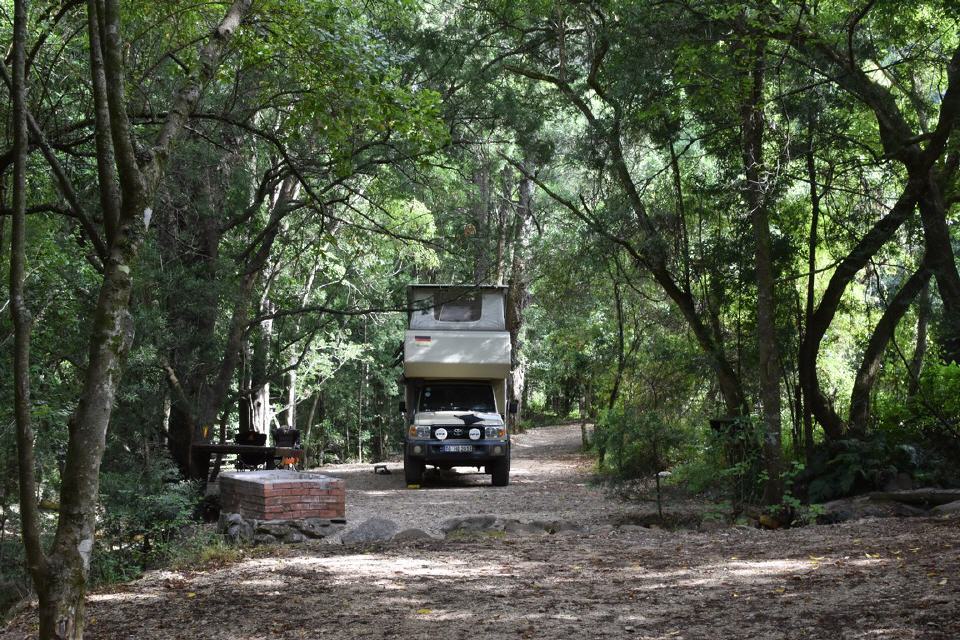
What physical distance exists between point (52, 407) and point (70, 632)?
20.2ft

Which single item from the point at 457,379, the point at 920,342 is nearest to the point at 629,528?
the point at 457,379

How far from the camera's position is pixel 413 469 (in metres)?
17.0

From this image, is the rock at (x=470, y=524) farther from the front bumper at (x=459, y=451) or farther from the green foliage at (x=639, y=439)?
the front bumper at (x=459, y=451)

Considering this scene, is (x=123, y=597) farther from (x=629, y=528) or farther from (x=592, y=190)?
(x=592, y=190)

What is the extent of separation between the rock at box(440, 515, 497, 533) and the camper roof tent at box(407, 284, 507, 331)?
270 inches

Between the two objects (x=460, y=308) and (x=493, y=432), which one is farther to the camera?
(x=460, y=308)

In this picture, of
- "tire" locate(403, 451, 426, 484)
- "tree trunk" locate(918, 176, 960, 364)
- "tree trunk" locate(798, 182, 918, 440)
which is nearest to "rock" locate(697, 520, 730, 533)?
"tree trunk" locate(798, 182, 918, 440)

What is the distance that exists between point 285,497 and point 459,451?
683 cm

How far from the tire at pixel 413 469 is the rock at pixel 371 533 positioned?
728 cm

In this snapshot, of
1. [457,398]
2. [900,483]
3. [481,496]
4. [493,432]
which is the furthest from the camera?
[457,398]

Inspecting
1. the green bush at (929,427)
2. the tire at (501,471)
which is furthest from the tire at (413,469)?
the green bush at (929,427)

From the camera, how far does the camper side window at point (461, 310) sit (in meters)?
17.0

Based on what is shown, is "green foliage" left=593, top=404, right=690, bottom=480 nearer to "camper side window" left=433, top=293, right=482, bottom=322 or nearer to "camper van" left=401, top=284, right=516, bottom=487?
"camper van" left=401, top=284, right=516, bottom=487

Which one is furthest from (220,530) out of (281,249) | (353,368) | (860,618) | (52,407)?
(353,368)
